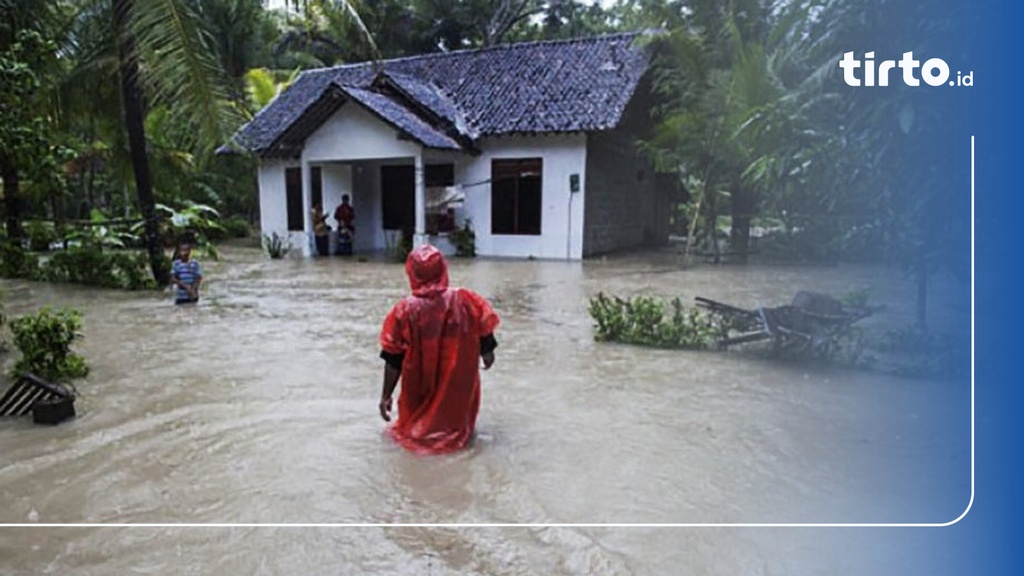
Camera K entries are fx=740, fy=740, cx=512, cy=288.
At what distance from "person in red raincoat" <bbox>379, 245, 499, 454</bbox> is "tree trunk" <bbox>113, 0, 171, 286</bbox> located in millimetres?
6776

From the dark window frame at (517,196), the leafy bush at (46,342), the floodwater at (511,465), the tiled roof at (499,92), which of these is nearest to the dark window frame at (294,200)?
the tiled roof at (499,92)

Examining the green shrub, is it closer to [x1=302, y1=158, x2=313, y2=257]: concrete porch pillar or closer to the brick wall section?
[x1=302, y1=158, x2=313, y2=257]: concrete porch pillar

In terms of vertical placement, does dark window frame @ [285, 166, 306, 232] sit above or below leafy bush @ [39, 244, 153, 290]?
above

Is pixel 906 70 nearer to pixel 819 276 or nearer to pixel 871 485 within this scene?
pixel 871 485

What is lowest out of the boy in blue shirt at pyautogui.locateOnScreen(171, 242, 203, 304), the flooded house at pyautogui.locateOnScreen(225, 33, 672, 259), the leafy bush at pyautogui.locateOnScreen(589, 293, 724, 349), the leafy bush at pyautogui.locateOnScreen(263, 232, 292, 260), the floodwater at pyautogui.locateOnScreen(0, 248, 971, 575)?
the floodwater at pyautogui.locateOnScreen(0, 248, 971, 575)

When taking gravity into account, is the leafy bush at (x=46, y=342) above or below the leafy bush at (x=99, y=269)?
below

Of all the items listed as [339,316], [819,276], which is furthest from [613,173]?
[339,316]

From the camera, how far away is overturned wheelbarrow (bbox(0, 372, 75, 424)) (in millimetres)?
4559

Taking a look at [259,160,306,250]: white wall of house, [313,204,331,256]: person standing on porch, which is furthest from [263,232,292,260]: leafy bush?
[313,204,331,256]: person standing on porch

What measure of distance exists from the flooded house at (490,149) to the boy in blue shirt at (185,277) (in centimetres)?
562

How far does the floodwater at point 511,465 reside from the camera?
2.71 meters

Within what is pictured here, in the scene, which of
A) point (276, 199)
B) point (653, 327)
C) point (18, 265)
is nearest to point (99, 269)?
point (18, 265)

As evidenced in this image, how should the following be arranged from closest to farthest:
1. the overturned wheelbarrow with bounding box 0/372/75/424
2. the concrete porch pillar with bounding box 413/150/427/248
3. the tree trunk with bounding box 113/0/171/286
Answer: the overturned wheelbarrow with bounding box 0/372/75/424
the tree trunk with bounding box 113/0/171/286
the concrete porch pillar with bounding box 413/150/427/248

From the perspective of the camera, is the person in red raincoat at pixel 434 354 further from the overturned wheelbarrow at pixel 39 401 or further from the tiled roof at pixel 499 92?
the tiled roof at pixel 499 92
